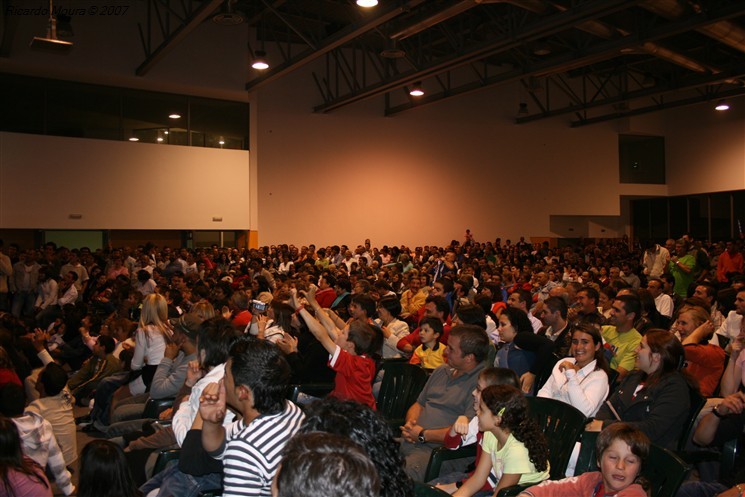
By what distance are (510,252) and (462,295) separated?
357 inches

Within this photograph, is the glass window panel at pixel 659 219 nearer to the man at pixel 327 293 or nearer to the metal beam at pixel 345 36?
the metal beam at pixel 345 36

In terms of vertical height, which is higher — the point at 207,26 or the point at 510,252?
the point at 207,26

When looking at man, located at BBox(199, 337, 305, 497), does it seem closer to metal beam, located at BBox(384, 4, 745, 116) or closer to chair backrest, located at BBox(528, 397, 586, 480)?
chair backrest, located at BBox(528, 397, 586, 480)

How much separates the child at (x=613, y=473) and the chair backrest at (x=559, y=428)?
0.49 m

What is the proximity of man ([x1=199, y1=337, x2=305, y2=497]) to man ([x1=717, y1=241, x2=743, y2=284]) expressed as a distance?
34.6ft

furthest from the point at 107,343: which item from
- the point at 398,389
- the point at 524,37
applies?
the point at 524,37

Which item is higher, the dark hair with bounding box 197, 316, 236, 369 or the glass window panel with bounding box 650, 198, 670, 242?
the glass window panel with bounding box 650, 198, 670, 242

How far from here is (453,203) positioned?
65.1ft

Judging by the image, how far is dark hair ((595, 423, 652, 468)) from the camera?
268 cm

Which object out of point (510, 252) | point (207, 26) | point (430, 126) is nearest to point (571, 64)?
point (510, 252)

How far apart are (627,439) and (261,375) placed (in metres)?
1.52

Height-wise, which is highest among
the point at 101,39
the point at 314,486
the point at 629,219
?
the point at 101,39

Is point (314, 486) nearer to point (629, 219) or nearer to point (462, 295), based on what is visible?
point (462, 295)

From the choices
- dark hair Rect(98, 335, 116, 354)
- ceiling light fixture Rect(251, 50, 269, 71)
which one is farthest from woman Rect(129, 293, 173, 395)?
ceiling light fixture Rect(251, 50, 269, 71)
